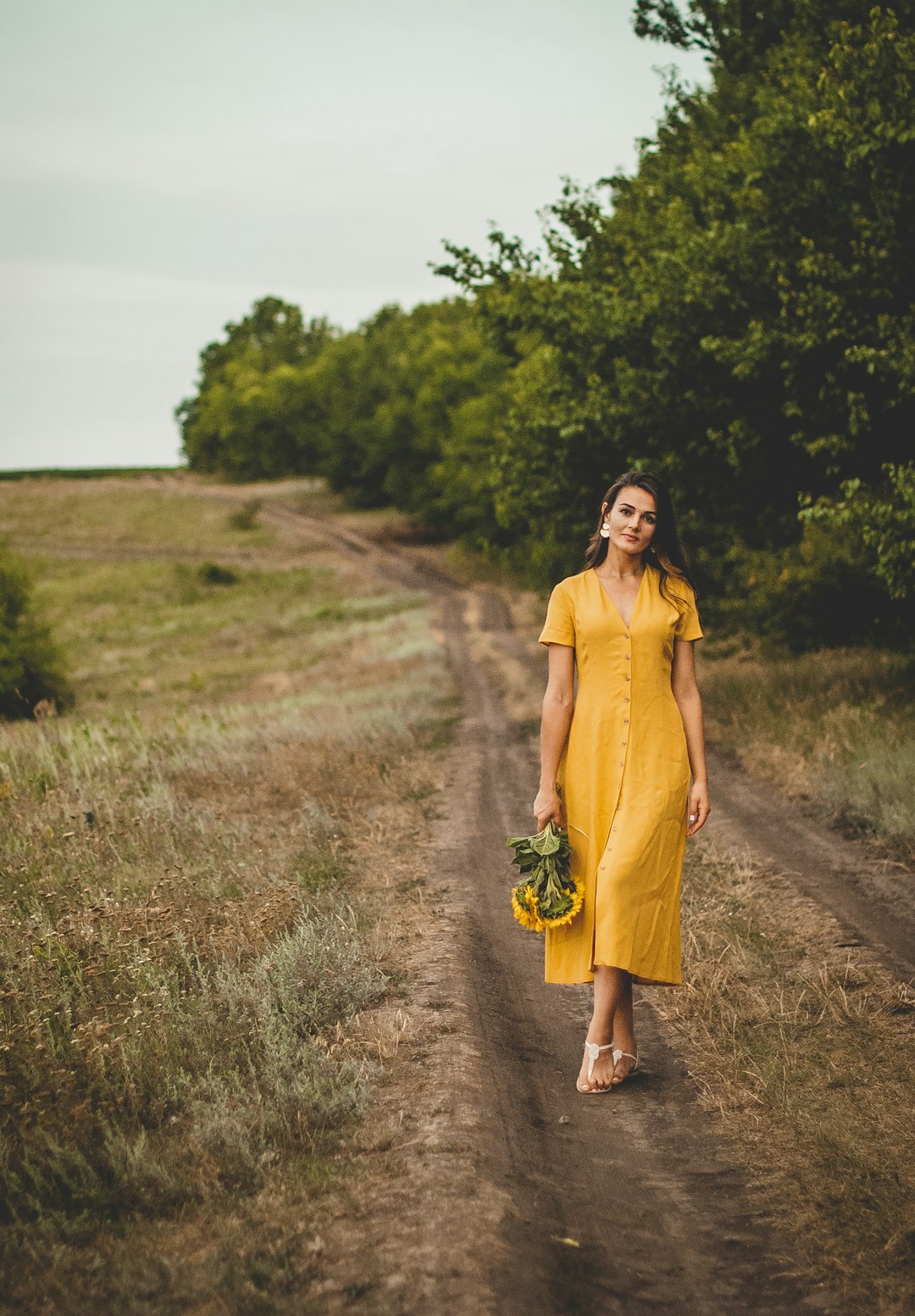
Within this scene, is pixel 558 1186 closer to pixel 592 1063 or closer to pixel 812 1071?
pixel 592 1063

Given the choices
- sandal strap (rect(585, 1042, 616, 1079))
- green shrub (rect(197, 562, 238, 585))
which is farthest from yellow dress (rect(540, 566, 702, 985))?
green shrub (rect(197, 562, 238, 585))

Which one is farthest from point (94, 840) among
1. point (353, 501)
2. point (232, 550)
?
point (353, 501)

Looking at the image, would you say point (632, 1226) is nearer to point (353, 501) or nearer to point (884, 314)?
point (884, 314)

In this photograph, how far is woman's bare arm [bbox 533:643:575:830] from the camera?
452 centimetres

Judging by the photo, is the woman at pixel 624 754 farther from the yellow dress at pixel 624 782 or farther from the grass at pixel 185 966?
the grass at pixel 185 966

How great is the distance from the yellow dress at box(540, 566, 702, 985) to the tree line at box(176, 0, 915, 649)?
509cm

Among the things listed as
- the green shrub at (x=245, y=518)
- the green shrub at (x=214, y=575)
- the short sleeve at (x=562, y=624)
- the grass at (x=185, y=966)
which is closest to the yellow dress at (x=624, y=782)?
the short sleeve at (x=562, y=624)

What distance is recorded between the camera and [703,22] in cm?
1606

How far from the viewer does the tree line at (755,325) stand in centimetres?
970

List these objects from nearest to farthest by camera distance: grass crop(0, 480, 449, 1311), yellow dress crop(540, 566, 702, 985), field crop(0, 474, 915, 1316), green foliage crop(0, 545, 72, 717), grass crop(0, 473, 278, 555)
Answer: field crop(0, 474, 915, 1316) < grass crop(0, 480, 449, 1311) < yellow dress crop(540, 566, 702, 985) < green foliage crop(0, 545, 72, 717) < grass crop(0, 473, 278, 555)

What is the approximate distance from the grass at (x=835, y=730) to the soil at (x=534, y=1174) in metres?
1.76

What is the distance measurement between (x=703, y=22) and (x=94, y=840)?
1543 cm

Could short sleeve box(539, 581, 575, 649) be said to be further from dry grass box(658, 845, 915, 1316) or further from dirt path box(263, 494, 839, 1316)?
dry grass box(658, 845, 915, 1316)

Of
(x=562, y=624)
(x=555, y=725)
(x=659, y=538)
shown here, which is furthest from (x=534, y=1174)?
(x=659, y=538)
